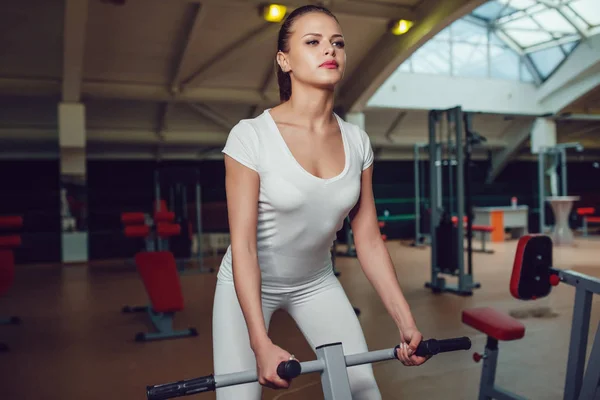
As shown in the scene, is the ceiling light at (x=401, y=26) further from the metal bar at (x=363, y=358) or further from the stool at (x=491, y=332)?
the metal bar at (x=363, y=358)

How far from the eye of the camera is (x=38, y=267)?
853cm

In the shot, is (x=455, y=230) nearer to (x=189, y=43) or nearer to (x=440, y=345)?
(x=189, y=43)

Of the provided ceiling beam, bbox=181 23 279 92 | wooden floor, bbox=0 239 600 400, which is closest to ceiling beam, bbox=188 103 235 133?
ceiling beam, bbox=181 23 279 92

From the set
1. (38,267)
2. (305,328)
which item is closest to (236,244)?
(305,328)

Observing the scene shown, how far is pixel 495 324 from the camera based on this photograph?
2215mm

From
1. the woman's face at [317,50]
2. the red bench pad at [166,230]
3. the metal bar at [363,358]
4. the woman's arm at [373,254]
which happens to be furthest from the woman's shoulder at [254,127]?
the red bench pad at [166,230]

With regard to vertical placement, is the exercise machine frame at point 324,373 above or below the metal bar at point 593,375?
above

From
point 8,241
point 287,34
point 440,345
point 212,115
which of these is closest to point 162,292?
point 8,241

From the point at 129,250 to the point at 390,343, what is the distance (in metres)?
7.06

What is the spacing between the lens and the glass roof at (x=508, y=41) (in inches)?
416

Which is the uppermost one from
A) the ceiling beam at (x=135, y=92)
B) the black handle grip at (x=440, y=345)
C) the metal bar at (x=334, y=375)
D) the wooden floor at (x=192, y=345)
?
the ceiling beam at (x=135, y=92)

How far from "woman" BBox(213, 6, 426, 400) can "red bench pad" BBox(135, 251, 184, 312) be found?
2.78m

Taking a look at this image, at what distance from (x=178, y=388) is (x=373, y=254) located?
60 cm

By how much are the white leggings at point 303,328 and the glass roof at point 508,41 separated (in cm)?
1047
